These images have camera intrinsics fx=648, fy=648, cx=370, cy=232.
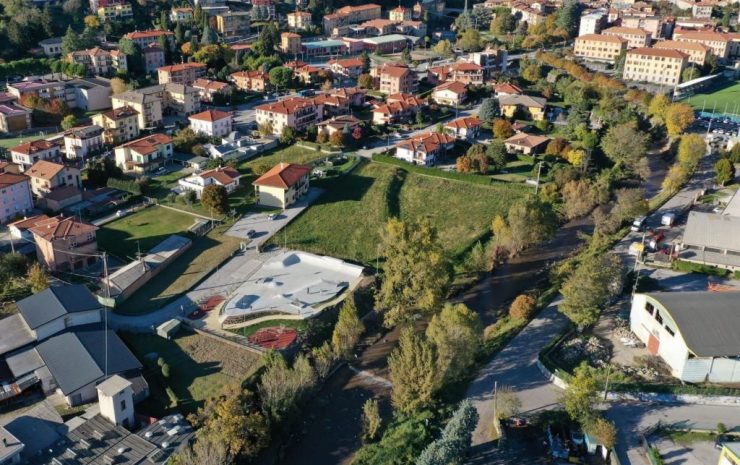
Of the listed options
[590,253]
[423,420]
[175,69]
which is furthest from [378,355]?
[175,69]

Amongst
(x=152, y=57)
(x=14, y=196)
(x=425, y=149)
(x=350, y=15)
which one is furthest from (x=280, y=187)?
(x=350, y=15)

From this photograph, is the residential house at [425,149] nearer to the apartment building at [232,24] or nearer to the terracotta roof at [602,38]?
the terracotta roof at [602,38]

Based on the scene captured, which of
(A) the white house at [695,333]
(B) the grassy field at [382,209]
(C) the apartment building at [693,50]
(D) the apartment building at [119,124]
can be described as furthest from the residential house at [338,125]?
(C) the apartment building at [693,50]

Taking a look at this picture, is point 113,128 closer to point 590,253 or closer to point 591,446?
point 590,253

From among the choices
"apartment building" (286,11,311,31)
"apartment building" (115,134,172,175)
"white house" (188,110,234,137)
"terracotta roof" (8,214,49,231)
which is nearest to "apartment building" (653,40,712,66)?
"apartment building" (286,11,311,31)

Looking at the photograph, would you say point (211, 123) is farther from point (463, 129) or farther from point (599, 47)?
point (599, 47)

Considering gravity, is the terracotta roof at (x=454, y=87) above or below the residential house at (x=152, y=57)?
below
